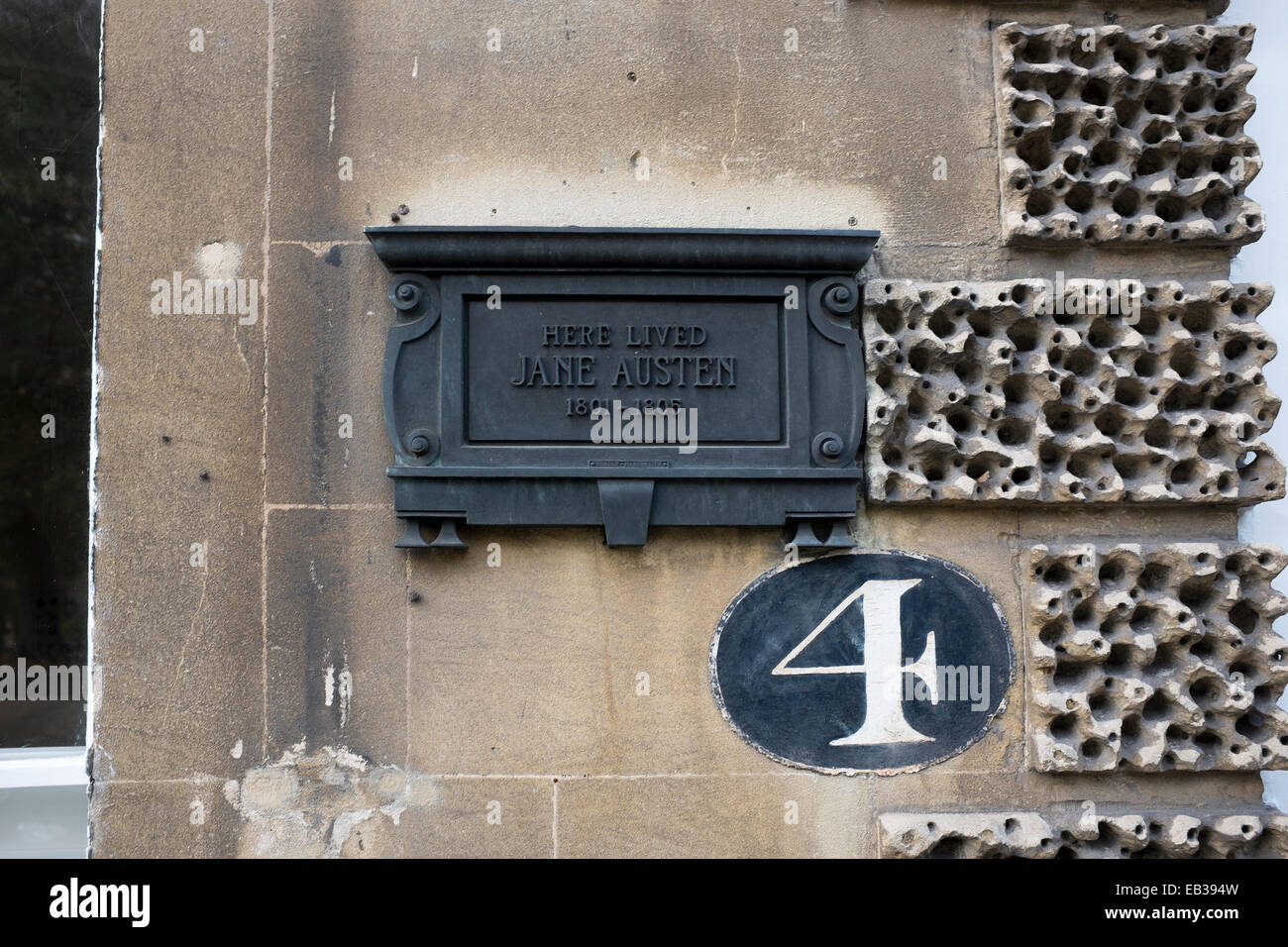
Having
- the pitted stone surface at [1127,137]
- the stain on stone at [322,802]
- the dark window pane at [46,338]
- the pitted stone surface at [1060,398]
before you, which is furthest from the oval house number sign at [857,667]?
the dark window pane at [46,338]

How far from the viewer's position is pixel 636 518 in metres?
3.45

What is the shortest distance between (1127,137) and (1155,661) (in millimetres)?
2054

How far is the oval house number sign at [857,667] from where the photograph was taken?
3.49 m

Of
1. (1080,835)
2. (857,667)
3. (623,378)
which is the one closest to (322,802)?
(623,378)

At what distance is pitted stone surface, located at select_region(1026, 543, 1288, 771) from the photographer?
11.5 feet

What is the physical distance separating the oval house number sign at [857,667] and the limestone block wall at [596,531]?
9 cm

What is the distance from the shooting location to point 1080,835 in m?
3.46

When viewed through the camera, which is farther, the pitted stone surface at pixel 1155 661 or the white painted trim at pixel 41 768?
the white painted trim at pixel 41 768

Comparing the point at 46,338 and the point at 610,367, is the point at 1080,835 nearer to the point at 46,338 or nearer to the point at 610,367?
the point at 610,367

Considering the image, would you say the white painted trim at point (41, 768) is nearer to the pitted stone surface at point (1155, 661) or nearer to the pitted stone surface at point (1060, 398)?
the pitted stone surface at point (1060, 398)

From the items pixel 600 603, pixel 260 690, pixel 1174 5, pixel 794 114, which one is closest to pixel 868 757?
pixel 600 603

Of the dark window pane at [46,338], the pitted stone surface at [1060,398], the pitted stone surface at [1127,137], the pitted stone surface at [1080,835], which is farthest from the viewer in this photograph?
the dark window pane at [46,338]

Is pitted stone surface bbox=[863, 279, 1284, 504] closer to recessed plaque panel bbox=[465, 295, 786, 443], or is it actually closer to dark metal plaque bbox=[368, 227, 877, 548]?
dark metal plaque bbox=[368, 227, 877, 548]

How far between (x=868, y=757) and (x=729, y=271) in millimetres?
1905
